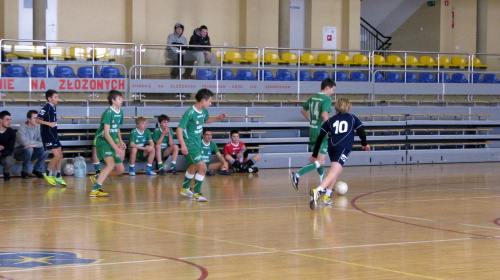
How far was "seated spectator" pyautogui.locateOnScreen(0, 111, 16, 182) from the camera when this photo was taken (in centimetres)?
1557

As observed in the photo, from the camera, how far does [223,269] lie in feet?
20.4

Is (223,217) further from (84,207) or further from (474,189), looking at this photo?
(474,189)

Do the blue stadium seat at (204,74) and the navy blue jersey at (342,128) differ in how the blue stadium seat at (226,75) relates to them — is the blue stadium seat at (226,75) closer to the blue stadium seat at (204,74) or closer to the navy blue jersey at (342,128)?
the blue stadium seat at (204,74)

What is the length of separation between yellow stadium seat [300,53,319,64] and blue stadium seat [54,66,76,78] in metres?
7.24

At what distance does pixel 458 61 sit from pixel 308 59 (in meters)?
5.73

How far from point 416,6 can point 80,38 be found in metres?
14.2

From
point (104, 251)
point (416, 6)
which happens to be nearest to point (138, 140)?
point (104, 251)

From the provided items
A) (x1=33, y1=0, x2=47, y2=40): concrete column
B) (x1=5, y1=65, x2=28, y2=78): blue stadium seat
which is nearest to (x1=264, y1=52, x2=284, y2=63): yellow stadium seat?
(x1=33, y1=0, x2=47, y2=40): concrete column

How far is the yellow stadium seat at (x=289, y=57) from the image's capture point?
22.1m

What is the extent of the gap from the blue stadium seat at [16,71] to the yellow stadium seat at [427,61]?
1301 centimetres

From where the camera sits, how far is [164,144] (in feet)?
58.7

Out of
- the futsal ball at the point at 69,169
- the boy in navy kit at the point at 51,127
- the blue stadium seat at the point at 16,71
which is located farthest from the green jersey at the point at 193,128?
the blue stadium seat at the point at 16,71

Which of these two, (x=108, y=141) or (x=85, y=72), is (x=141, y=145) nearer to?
(x=85, y=72)

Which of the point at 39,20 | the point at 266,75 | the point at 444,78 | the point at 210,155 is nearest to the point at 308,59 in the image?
the point at 266,75
